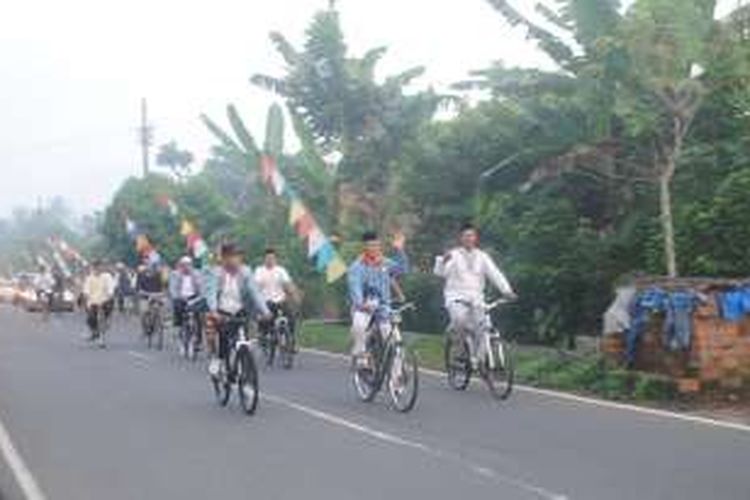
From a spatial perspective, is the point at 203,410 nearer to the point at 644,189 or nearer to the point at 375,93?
the point at 644,189

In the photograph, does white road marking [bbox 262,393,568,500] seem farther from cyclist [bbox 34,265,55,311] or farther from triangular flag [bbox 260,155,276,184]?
cyclist [bbox 34,265,55,311]

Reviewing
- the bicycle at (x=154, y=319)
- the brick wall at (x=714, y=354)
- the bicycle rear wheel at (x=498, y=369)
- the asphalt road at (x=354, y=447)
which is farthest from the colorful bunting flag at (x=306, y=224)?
the brick wall at (x=714, y=354)

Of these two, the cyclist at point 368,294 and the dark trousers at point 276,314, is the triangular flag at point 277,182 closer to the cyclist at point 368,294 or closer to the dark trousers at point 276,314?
the dark trousers at point 276,314

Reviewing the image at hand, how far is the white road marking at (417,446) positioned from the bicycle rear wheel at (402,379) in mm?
698

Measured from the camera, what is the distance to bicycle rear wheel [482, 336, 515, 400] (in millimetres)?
15789

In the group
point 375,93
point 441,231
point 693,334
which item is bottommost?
point 693,334

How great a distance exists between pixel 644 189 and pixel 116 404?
9.46 m

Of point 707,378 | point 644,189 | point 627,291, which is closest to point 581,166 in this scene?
point 644,189

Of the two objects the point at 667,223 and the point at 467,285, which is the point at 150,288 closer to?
the point at 667,223

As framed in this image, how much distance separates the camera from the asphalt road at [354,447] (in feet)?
33.1

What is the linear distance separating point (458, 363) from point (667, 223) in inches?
182

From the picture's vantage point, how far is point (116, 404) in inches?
656

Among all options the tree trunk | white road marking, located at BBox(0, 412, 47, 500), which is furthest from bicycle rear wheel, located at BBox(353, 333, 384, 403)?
the tree trunk

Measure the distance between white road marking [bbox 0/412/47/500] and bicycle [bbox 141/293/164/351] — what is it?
14680mm
